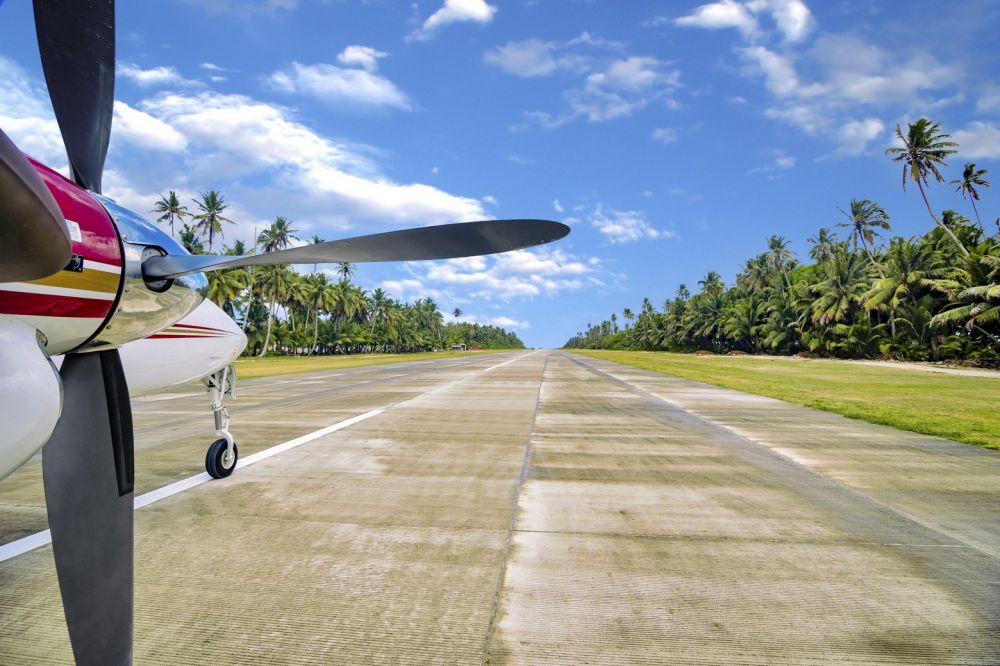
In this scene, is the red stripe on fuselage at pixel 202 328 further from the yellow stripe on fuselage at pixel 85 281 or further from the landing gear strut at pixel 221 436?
the yellow stripe on fuselage at pixel 85 281

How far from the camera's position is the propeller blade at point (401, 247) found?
2750 millimetres

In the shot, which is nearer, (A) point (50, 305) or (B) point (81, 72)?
(A) point (50, 305)

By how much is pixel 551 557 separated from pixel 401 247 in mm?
2440

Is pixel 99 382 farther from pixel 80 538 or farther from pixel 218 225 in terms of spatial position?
pixel 218 225

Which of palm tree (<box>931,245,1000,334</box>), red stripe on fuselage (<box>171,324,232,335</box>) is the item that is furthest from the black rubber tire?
palm tree (<box>931,245,1000,334</box>)

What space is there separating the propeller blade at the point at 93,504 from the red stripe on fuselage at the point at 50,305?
496 mm

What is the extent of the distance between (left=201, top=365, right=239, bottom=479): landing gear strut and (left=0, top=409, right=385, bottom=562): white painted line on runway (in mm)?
174

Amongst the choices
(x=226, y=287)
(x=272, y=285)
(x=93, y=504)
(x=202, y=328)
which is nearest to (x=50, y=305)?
(x=93, y=504)

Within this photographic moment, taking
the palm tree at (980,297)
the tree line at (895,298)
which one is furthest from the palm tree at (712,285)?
the palm tree at (980,297)

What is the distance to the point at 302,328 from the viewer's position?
268 feet

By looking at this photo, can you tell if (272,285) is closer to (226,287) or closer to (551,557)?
(226,287)

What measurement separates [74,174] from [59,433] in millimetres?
1676

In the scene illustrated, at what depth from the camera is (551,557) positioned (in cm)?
343

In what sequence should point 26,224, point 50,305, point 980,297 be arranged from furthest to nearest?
point 980,297, point 50,305, point 26,224
